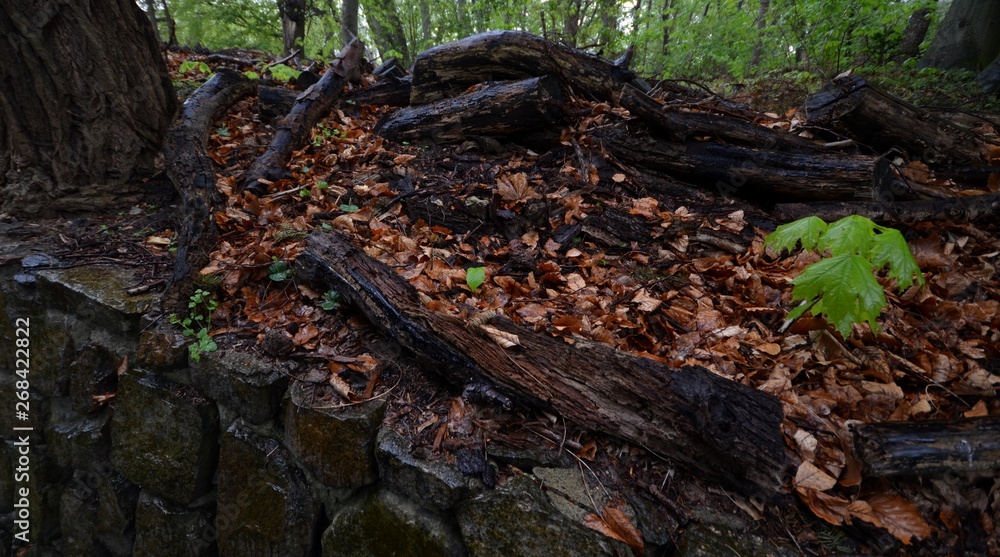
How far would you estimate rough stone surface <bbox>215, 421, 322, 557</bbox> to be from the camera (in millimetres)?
2326

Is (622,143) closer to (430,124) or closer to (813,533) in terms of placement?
(430,124)

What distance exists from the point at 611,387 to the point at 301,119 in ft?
14.1

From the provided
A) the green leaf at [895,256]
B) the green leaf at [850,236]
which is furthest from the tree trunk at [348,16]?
the green leaf at [895,256]

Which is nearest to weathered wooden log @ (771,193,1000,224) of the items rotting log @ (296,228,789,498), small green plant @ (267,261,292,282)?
rotting log @ (296,228,789,498)

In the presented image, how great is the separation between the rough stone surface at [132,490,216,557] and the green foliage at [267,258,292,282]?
59.6 inches

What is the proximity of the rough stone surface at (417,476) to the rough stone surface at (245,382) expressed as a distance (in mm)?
744

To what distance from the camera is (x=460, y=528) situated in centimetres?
188

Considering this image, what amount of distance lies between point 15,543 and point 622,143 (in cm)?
627

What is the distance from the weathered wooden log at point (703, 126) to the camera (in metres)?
3.60

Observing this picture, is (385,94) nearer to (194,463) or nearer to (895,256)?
(194,463)

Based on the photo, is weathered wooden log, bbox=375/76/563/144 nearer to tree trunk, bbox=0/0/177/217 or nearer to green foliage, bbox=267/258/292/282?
green foliage, bbox=267/258/292/282

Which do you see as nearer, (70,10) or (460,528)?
(460,528)

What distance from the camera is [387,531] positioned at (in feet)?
6.64

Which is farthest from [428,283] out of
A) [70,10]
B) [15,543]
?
[15,543]
